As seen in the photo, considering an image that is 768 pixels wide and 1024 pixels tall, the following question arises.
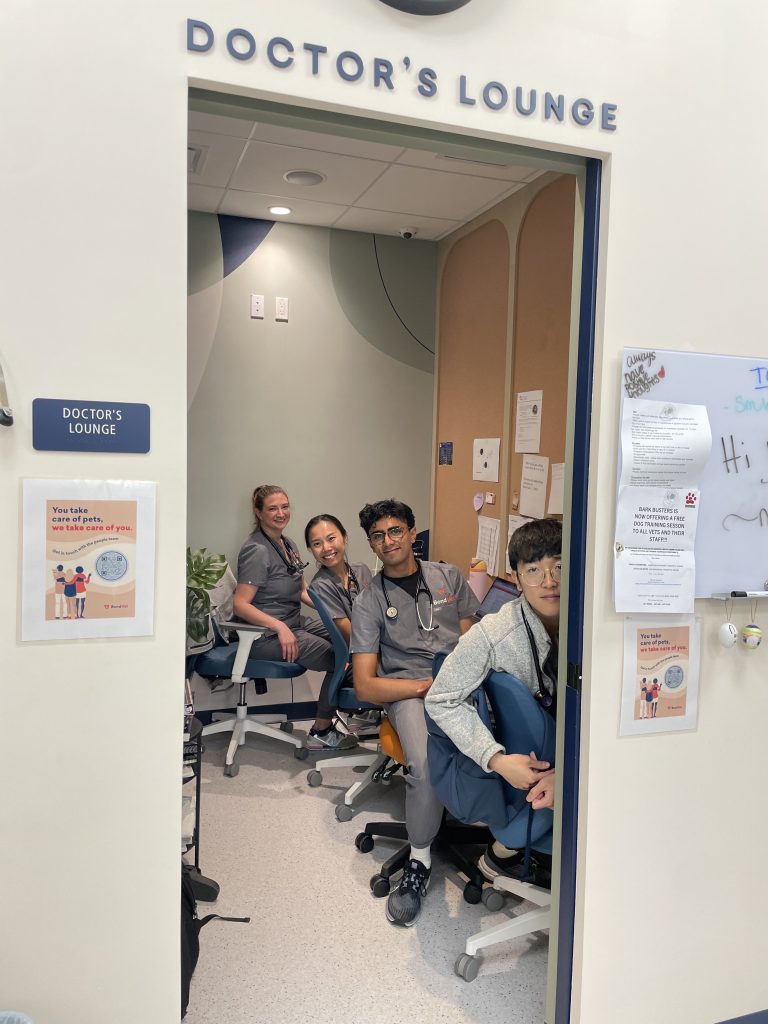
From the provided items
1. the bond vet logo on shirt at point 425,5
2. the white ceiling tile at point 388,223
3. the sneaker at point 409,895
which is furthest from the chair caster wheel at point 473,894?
the white ceiling tile at point 388,223

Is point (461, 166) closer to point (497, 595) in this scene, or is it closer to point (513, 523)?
point (513, 523)

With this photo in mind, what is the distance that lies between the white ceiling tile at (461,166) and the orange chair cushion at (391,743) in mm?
2359

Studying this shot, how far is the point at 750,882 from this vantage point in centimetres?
203

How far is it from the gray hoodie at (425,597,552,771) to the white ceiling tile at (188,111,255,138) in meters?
2.18

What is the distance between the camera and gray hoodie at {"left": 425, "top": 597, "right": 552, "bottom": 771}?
2197 millimetres

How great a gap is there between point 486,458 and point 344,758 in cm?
171

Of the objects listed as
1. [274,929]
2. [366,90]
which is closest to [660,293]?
[366,90]

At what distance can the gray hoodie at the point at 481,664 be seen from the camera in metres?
2.20

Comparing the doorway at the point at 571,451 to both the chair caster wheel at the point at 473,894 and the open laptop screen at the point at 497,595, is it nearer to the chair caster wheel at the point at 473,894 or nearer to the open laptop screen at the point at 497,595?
the chair caster wheel at the point at 473,894

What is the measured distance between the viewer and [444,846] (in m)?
2.93

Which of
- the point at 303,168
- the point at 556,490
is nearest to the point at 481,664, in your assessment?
the point at 556,490

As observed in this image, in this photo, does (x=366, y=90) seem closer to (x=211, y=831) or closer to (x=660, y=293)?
(x=660, y=293)

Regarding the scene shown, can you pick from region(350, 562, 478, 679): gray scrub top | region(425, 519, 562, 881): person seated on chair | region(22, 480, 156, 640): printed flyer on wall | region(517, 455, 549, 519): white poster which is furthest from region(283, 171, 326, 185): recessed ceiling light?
region(22, 480, 156, 640): printed flyer on wall

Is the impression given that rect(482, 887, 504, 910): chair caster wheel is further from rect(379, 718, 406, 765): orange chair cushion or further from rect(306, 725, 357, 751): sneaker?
rect(306, 725, 357, 751): sneaker
